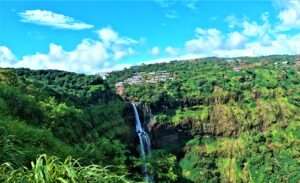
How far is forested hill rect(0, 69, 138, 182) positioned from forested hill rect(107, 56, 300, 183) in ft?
30.4

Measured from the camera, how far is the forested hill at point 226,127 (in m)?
75.4

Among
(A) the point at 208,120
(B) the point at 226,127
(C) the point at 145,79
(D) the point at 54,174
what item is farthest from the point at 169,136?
(D) the point at 54,174

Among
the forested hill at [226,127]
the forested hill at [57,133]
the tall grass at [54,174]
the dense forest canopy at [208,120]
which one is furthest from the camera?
the forested hill at [226,127]

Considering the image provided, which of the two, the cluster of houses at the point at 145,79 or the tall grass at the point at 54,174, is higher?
the tall grass at the point at 54,174

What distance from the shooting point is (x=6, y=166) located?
20.6 feet

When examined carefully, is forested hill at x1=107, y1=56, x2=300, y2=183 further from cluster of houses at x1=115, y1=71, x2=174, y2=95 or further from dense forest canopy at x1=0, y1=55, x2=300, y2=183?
cluster of houses at x1=115, y1=71, x2=174, y2=95

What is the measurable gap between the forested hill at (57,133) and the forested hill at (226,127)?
928cm

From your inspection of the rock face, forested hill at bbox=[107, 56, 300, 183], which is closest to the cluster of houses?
forested hill at bbox=[107, 56, 300, 183]

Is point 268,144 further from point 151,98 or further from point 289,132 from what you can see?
point 151,98

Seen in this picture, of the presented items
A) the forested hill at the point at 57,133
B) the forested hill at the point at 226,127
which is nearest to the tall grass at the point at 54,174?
the forested hill at the point at 57,133

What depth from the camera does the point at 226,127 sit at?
82.2m

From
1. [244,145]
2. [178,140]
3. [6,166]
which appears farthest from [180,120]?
[6,166]

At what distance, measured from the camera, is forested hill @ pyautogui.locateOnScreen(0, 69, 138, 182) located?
5957 mm

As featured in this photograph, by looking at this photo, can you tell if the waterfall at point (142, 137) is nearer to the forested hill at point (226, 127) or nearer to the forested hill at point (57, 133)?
the forested hill at point (57, 133)
